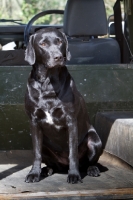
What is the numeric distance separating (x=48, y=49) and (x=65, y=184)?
0.85 m

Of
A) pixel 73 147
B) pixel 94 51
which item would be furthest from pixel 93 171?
pixel 94 51

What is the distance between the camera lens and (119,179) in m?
3.91

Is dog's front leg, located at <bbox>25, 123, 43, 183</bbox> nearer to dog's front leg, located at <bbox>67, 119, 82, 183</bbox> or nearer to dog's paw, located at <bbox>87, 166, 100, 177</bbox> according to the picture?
dog's front leg, located at <bbox>67, 119, 82, 183</bbox>

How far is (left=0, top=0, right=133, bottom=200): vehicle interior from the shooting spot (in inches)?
163

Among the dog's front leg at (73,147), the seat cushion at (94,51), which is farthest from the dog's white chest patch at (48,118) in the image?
the seat cushion at (94,51)

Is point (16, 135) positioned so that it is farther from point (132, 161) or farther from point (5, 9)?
point (5, 9)

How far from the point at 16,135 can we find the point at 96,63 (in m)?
0.92

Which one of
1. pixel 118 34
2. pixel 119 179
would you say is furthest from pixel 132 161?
pixel 118 34

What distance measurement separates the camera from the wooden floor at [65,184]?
11.1 ft

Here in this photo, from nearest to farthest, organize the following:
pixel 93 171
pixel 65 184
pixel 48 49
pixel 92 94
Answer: pixel 65 184, pixel 48 49, pixel 93 171, pixel 92 94

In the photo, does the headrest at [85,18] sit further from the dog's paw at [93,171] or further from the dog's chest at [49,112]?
the dog's paw at [93,171]

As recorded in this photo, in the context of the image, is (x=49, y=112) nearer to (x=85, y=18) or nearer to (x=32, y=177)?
(x=32, y=177)

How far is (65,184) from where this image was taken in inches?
149

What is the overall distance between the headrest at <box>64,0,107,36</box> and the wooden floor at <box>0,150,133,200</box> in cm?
100
